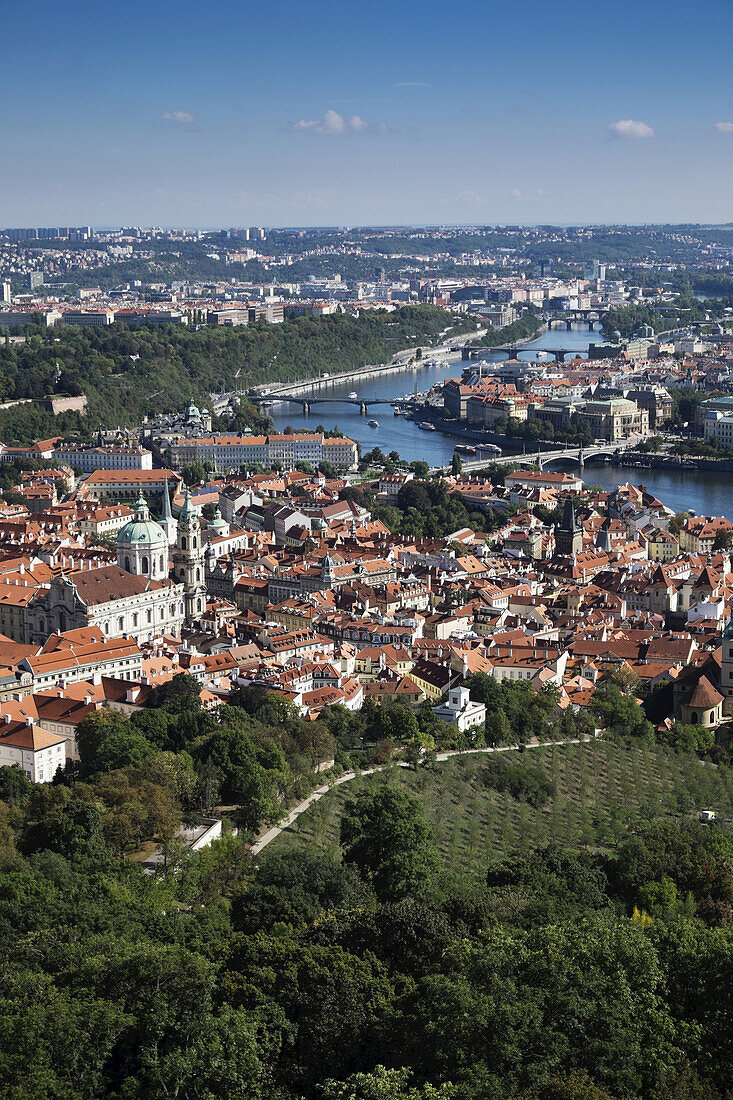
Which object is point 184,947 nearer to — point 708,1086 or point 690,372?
point 708,1086

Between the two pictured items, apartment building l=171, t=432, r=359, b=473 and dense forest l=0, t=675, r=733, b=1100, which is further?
apartment building l=171, t=432, r=359, b=473

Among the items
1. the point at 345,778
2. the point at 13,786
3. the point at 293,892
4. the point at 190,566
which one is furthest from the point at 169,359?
the point at 293,892

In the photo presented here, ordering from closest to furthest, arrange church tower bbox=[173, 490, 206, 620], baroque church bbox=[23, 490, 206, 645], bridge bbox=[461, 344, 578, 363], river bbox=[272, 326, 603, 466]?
baroque church bbox=[23, 490, 206, 645]
church tower bbox=[173, 490, 206, 620]
river bbox=[272, 326, 603, 466]
bridge bbox=[461, 344, 578, 363]

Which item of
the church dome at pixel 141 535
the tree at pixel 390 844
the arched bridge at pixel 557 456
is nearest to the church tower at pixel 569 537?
the church dome at pixel 141 535

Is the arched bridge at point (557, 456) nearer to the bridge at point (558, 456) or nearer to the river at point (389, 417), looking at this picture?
the bridge at point (558, 456)

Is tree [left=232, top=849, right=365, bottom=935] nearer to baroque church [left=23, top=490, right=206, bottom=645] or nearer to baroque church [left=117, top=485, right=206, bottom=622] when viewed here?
baroque church [left=23, top=490, right=206, bottom=645]

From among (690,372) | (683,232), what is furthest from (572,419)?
(683,232)

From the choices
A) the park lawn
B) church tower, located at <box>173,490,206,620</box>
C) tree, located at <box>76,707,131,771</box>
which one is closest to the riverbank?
church tower, located at <box>173,490,206,620</box>
